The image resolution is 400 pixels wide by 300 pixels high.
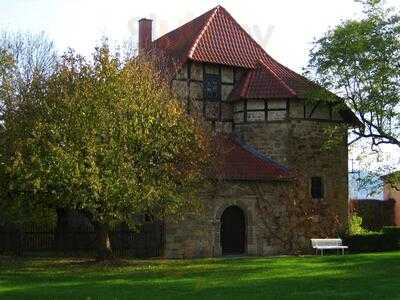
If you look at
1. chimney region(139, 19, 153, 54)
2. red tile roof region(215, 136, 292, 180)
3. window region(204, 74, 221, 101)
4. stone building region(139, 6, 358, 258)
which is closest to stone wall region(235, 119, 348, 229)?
stone building region(139, 6, 358, 258)

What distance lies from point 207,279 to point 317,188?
507 inches

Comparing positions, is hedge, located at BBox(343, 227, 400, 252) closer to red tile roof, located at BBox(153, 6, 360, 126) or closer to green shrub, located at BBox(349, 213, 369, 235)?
green shrub, located at BBox(349, 213, 369, 235)

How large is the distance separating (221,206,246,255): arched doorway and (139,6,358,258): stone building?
0.04m

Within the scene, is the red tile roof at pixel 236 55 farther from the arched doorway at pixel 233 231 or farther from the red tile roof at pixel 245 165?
the arched doorway at pixel 233 231

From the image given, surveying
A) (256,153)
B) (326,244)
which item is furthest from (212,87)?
(326,244)

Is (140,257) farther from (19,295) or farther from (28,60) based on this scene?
(28,60)

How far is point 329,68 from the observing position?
26406 millimetres

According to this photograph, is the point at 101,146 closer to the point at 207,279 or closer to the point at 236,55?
the point at 207,279

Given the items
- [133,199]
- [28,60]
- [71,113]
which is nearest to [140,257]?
[133,199]

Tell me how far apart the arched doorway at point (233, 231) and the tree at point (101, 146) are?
13.8ft

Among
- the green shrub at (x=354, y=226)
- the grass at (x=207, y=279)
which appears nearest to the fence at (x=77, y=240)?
the grass at (x=207, y=279)

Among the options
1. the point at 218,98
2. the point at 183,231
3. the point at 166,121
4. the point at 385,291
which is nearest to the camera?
the point at 385,291

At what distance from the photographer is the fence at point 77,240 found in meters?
24.6

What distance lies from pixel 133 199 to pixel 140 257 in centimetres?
559
